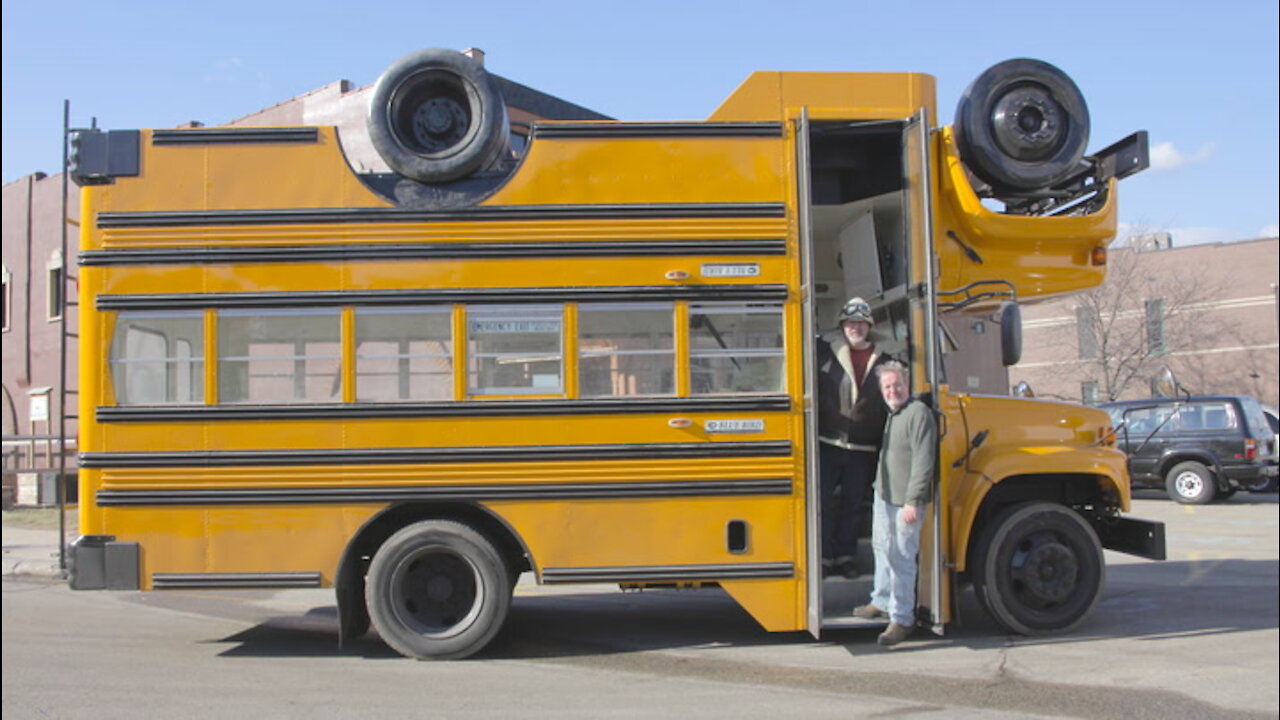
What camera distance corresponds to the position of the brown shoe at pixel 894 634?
595 cm

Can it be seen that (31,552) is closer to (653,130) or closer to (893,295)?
(653,130)

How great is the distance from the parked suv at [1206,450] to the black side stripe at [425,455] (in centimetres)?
1258

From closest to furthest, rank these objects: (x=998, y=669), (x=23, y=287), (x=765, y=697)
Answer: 1. (x=765, y=697)
2. (x=998, y=669)
3. (x=23, y=287)

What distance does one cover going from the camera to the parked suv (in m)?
16.3

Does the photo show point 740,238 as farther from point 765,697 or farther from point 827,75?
point 765,697

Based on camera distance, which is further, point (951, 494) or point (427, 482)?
point (951, 494)

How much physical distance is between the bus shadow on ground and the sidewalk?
15.2 feet

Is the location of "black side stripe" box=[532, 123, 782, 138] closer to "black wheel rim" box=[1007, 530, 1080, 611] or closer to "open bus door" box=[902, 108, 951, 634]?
"open bus door" box=[902, 108, 951, 634]

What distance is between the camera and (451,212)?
19.5 feet

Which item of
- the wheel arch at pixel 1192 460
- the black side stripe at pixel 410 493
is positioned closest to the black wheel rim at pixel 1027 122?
the black side stripe at pixel 410 493

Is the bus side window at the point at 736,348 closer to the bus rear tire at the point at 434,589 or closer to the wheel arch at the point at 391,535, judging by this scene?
the wheel arch at the point at 391,535

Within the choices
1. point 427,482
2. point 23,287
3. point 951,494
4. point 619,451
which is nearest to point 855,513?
point 951,494

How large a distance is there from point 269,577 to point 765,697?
118 inches

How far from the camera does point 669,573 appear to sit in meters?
5.89
